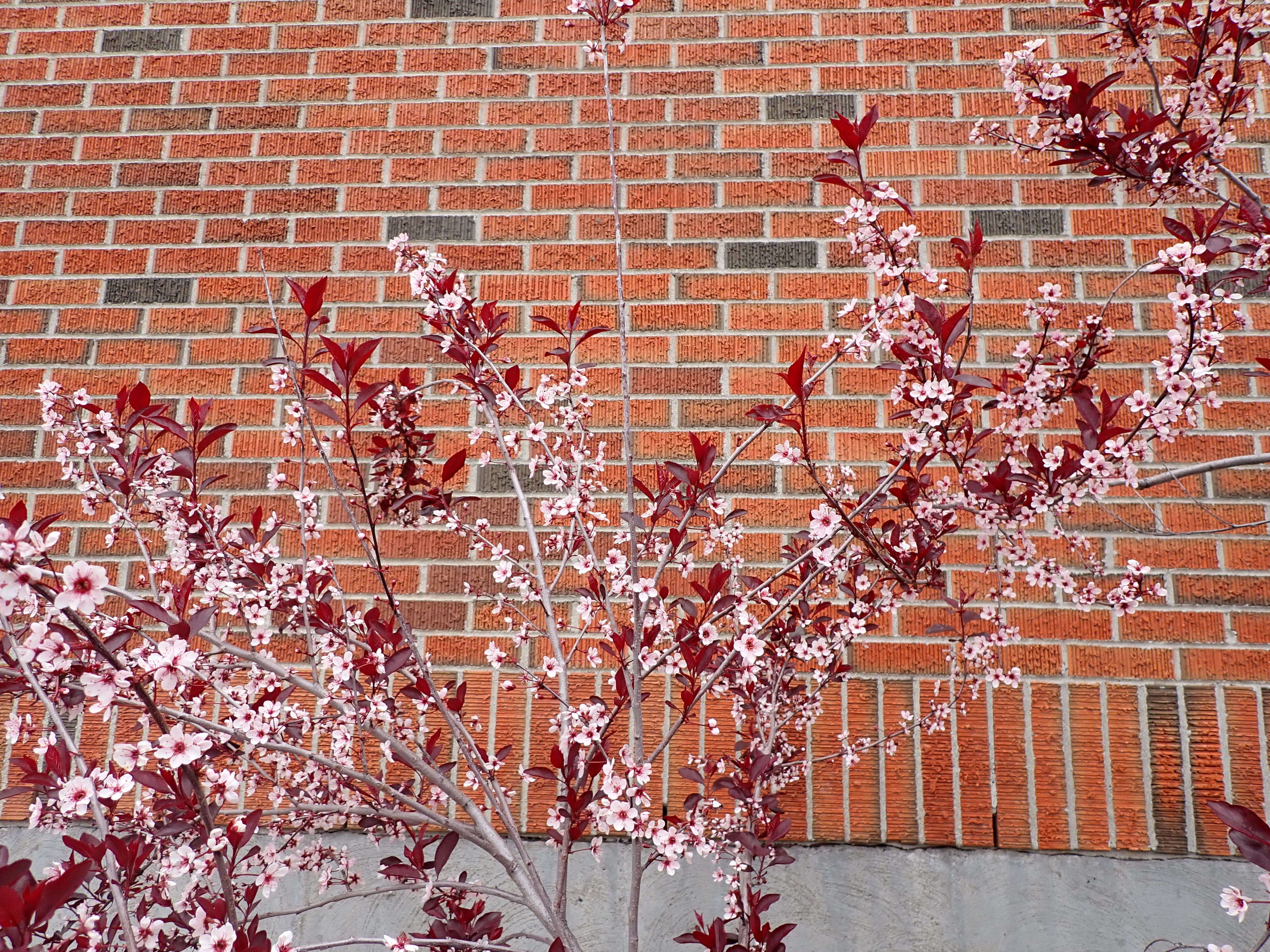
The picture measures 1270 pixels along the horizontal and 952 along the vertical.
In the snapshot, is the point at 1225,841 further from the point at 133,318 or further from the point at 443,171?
the point at 133,318

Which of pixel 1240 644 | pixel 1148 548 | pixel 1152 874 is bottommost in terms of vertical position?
pixel 1152 874

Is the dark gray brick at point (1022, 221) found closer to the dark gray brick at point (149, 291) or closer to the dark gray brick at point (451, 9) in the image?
the dark gray brick at point (451, 9)

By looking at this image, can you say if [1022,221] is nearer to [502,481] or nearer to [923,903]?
[502,481]

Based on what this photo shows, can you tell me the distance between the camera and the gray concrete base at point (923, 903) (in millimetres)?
2346

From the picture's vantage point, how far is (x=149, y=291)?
3002 mm

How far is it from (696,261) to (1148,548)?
1506 mm

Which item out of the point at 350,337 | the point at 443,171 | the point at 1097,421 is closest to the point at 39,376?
the point at 350,337

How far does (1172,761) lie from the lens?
96.4 inches

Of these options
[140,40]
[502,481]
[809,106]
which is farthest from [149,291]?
[809,106]

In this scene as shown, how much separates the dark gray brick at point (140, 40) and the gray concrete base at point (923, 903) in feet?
8.78

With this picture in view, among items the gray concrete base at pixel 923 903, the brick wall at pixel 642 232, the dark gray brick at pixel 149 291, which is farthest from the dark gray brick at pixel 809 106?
the gray concrete base at pixel 923 903

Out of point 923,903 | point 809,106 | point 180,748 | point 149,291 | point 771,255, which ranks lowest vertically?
point 923,903

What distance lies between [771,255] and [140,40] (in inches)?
88.1

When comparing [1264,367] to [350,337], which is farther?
[350,337]
